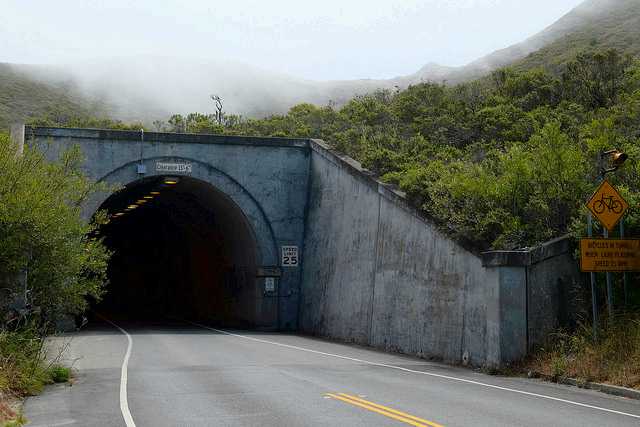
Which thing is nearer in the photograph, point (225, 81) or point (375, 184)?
point (375, 184)

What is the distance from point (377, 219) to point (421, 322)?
4558 mm

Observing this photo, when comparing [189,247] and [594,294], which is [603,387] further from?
[189,247]

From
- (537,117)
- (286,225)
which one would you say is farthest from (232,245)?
(537,117)

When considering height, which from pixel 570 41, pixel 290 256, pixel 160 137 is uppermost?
pixel 570 41

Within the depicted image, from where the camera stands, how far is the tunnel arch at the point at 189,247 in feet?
93.1

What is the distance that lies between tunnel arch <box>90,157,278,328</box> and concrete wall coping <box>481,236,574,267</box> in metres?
14.5

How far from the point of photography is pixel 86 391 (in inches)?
462

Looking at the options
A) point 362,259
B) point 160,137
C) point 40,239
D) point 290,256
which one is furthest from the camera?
point 290,256

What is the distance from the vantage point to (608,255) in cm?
1395

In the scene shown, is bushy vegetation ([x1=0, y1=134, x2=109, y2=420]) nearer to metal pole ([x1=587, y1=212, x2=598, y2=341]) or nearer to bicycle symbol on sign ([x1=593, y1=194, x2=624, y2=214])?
metal pole ([x1=587, y1=212, x2=598, y2=341])

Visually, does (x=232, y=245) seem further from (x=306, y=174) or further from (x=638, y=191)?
(x=638, y=191)

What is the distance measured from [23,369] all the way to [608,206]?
11.1m

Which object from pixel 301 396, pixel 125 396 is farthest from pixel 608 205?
pixel 125 396

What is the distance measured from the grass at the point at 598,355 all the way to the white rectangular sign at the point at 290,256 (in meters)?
15.2
